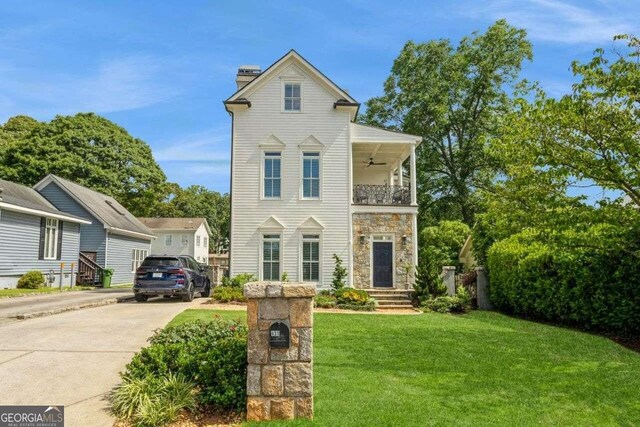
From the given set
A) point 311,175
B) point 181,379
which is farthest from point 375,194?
point 181,379

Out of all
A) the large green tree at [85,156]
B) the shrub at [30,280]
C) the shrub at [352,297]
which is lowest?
the shrub at [352,297]

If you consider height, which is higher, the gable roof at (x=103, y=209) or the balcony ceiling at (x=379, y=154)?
the balcony ceiling at (x=379, y=154)

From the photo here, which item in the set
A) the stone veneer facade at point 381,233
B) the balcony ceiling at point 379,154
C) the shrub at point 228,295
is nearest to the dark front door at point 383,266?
the stone veneer facade at point 381,233

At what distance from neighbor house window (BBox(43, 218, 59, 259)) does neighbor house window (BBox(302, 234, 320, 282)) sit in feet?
43.9

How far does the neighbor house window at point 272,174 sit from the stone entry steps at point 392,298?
217 inches

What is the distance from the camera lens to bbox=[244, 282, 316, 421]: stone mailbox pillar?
4719 millimetres

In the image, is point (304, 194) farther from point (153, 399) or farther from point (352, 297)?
point (153, 399)

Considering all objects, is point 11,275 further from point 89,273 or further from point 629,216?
point 629,216

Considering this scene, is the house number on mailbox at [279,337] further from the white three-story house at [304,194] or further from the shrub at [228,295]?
the white three-story house at [304,194]

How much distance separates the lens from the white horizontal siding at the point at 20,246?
18953mm

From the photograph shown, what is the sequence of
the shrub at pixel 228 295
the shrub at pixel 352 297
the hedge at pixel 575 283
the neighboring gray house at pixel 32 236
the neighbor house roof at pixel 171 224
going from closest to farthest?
the hedge at pixel 575 283, the shrub at pixel 228 295, the shrub at pixel 352 297, the neighboring gray house at pixel 32 236, the neighbor house roof at pixel 171 224

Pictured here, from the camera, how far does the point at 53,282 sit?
74.7 ft

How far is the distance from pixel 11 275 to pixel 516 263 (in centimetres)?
2020

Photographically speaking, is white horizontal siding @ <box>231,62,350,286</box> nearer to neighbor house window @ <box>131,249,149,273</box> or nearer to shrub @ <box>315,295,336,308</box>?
shrub @ <box>315,295,336,308</box>
